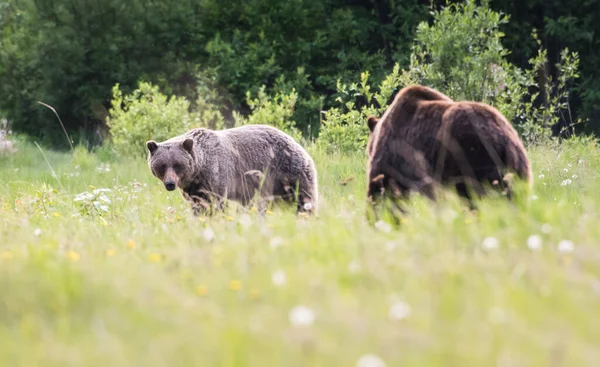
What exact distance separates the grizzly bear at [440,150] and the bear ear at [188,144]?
247cm

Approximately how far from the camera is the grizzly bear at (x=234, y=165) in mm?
7660

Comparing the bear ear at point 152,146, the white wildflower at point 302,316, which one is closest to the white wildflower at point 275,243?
the white wildflower at point 302,316

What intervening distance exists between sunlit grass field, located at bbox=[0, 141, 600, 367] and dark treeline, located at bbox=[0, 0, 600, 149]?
1919 cm

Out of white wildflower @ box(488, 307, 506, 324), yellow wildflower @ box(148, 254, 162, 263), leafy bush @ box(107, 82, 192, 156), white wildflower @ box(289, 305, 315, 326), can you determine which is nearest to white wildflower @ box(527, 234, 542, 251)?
white wildflower @ box(488, 307, 506, 324)

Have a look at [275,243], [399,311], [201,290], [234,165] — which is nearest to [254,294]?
[201,290]

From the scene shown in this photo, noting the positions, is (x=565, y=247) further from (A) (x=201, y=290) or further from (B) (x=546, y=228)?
(A) (x=201, y=290)

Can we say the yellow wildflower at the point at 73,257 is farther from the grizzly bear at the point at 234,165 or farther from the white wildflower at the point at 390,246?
the grizzly bear at the point at 234,165

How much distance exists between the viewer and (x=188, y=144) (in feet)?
25.0

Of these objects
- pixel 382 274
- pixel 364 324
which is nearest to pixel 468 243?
pixel 382 274

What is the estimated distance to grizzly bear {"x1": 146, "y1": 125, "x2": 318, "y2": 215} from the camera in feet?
25.1

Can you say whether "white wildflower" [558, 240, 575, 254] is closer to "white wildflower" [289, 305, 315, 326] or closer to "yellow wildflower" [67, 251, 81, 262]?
"white wildflower" [289, 305, 315, 326]

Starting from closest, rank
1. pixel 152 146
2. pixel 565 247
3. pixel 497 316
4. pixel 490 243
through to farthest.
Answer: pixel 497 316, pixel 565 247, pixel 490 243, pixel 152 146

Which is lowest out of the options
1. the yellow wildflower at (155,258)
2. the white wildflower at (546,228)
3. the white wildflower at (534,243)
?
the yellow wildflower at (155,258)

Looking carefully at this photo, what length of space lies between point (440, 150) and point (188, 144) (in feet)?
11.0
